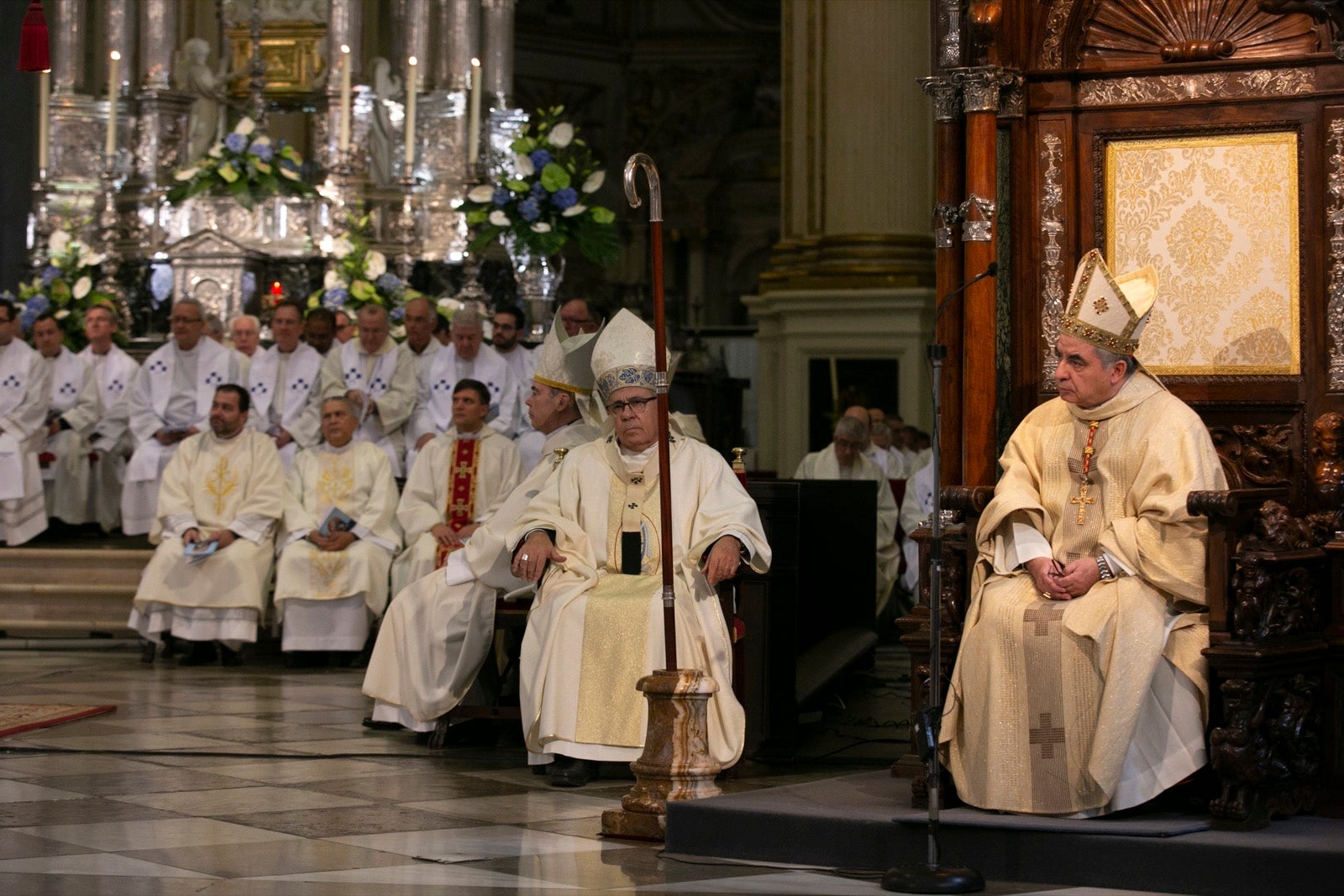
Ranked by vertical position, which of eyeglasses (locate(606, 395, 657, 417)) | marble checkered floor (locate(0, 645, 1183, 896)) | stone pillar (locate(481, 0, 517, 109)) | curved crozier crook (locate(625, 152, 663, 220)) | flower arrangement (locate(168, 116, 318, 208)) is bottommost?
marble checkered floor (locate(0, 645, 1183, 896))

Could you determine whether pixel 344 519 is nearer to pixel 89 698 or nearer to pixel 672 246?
pixel 89 698

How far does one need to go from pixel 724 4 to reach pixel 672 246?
3.10 m

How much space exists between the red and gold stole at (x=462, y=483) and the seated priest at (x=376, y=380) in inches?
80.4

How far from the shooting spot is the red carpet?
768 centimetres

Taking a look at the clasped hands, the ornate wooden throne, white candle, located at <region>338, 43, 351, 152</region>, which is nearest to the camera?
the clasped hands

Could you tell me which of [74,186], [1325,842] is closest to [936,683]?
[1325,842]

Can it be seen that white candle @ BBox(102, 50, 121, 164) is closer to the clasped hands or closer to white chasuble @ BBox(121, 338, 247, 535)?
white chasuble @ BBox(121, 338, 247, 535)

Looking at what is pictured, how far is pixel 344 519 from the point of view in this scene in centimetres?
1048

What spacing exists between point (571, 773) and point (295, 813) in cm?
109

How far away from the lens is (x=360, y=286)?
12648mm

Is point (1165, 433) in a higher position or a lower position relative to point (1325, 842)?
higher

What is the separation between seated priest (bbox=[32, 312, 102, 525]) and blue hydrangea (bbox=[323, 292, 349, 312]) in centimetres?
155

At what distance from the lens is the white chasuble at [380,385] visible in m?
11.4

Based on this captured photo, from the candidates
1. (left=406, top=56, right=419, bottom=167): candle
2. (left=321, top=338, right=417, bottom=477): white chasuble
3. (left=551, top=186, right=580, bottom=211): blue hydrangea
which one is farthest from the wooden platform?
(left=406, top=56, right=419, bottom=167): candle
